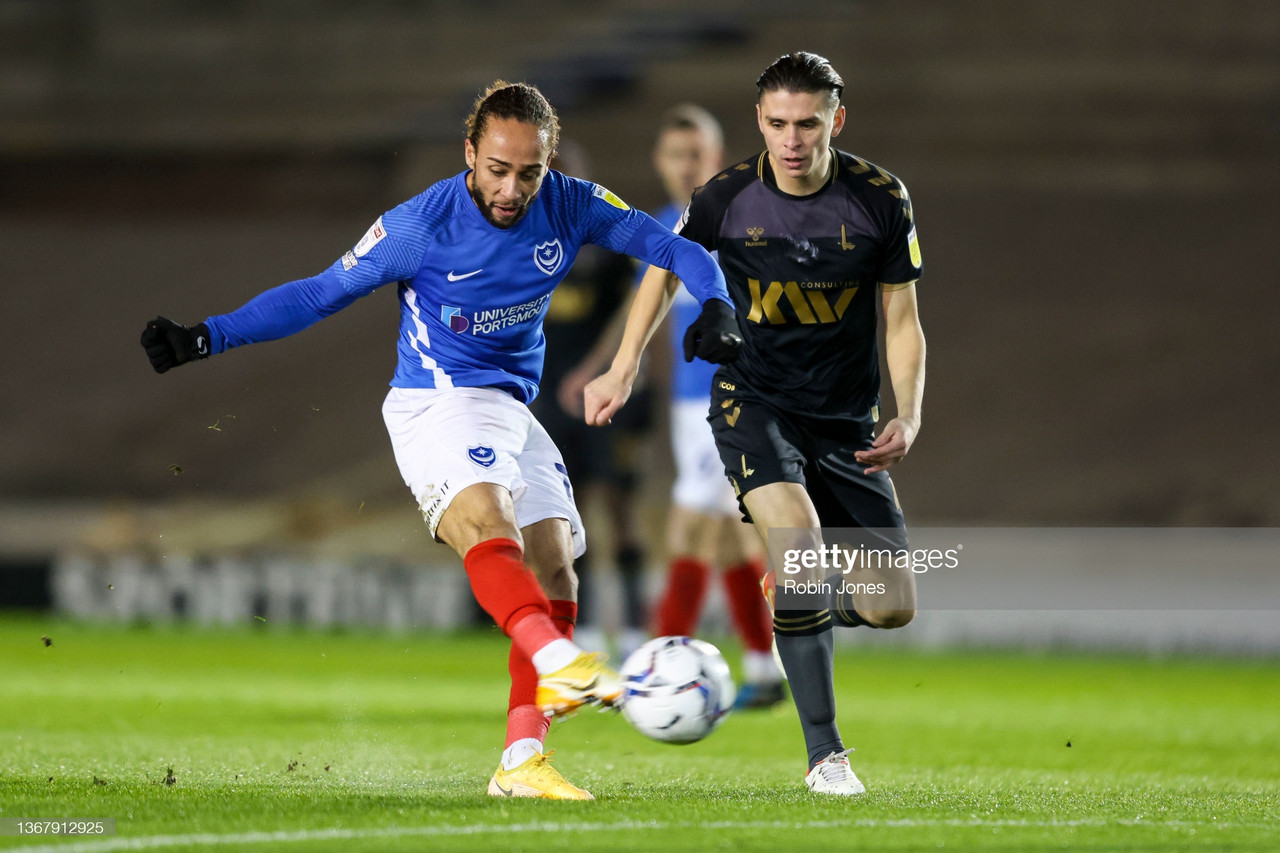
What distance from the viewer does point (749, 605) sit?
7246 millimetres

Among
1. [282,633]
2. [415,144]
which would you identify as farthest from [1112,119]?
[282,633]

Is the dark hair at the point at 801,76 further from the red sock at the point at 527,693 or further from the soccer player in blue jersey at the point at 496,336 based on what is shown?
the red sock at the point at 527,693

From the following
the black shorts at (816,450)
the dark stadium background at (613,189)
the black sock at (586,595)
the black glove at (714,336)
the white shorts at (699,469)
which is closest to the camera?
the black glove at (714,336)

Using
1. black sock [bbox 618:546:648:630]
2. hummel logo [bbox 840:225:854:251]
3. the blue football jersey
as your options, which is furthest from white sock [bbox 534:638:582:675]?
black sock [bbox 618:546:648:630]

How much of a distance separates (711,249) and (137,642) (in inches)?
272

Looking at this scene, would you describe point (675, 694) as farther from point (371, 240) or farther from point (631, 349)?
point (371, 240)

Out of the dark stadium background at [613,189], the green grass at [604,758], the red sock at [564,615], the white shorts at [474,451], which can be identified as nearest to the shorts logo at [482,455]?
the white shorts at [474,451]

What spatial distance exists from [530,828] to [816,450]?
69.3 inches

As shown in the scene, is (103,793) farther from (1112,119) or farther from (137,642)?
(1112,119)

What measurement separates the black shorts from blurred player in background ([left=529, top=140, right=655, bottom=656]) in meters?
3.28

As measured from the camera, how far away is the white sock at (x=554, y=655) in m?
3.92

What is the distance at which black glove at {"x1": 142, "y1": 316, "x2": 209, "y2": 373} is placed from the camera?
4207 mm

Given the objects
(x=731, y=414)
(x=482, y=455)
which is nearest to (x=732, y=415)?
(x=731, y=414)

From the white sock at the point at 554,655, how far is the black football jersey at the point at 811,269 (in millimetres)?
1237
